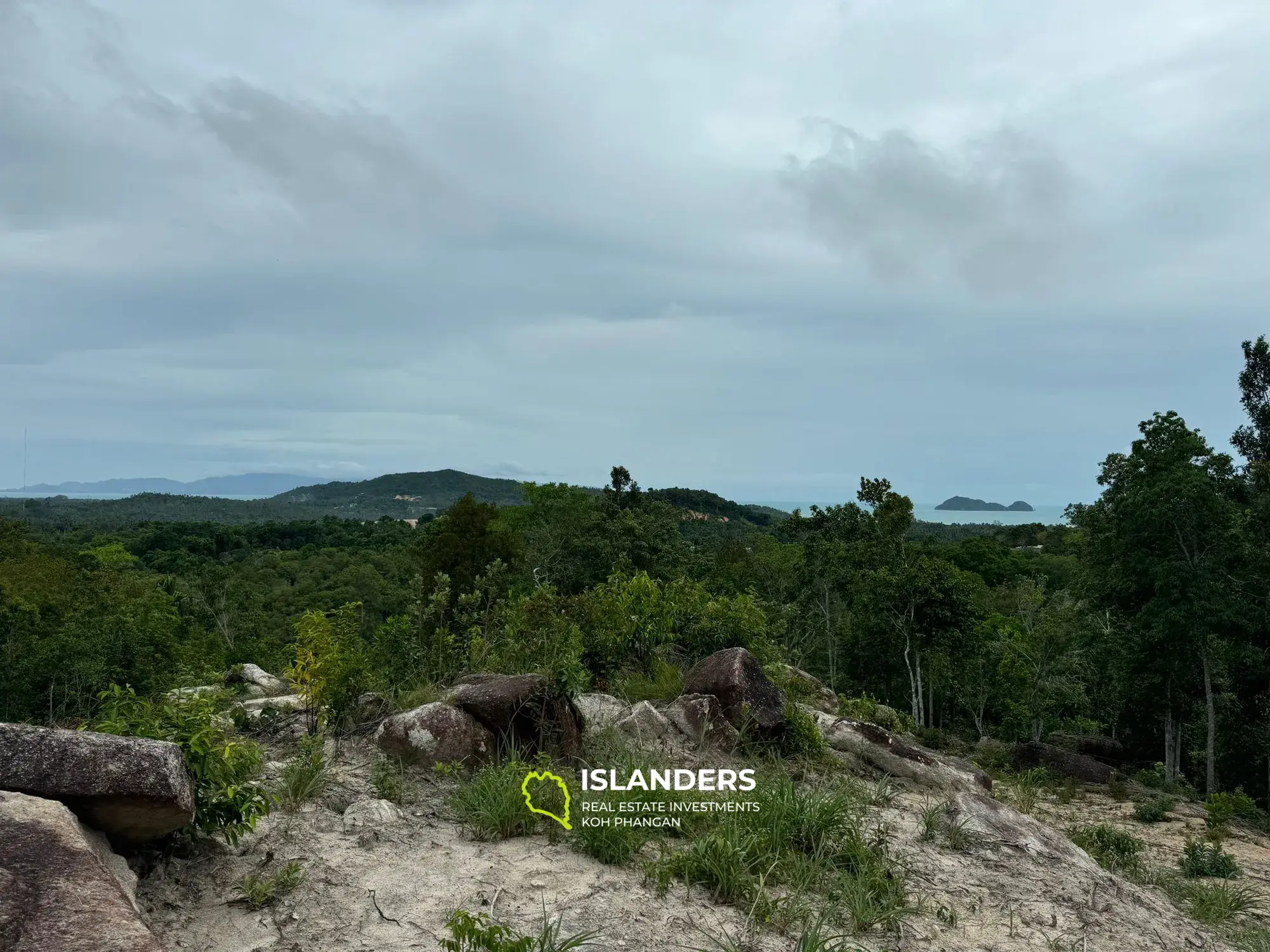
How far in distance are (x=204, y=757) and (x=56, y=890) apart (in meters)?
1.51

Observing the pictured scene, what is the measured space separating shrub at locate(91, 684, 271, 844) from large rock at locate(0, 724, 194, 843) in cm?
33

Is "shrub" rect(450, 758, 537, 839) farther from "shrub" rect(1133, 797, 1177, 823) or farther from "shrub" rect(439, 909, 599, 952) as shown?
"shrub" rect(1133, 797, 1177, 823)

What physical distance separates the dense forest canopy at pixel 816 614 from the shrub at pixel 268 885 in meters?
2.60

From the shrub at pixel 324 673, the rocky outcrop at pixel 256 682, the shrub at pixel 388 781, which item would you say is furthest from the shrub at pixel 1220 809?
the rocky outcrop at pixel 256 682

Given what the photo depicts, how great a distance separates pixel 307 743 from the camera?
639cm

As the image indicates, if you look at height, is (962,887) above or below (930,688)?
above

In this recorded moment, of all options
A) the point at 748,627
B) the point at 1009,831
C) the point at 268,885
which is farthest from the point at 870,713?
the point at 268,885

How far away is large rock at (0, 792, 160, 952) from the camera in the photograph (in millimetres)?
2980

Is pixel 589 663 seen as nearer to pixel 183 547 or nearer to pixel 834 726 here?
pixel 834 726

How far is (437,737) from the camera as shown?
6.52 metres

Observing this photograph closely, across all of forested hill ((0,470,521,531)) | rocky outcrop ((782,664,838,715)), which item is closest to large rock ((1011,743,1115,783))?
rocky outcrop ((782,664,838,715))

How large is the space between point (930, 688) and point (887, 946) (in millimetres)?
28579

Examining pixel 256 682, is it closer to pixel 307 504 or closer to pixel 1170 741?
pixel 1170 741

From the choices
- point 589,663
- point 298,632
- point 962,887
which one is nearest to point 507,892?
point 962,887
